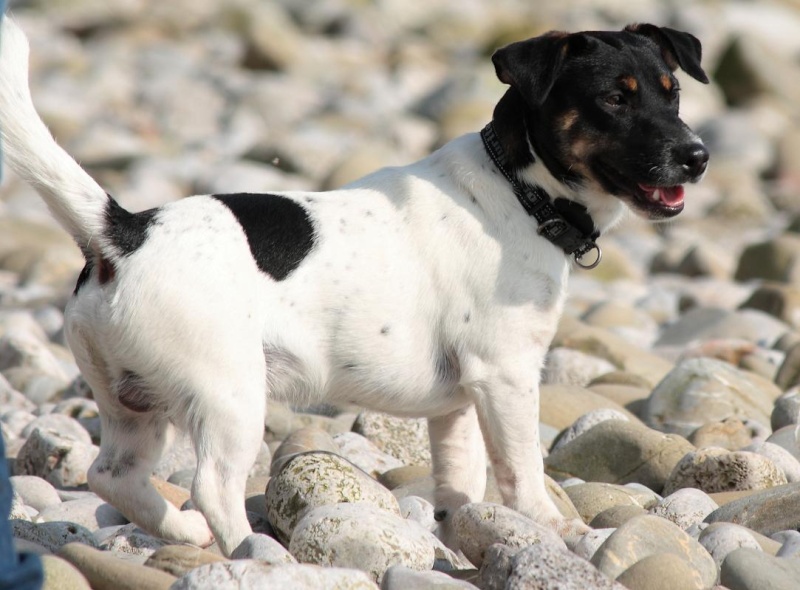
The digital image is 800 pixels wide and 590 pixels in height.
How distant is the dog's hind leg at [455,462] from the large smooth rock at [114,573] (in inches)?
59.3

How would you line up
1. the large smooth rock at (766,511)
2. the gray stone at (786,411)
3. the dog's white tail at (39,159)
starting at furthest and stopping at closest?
the gray stone at (786,411) < the large smooth rock at (766,511) < the dog's white tail at (39,159)

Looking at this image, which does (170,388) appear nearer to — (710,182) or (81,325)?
(81,325)

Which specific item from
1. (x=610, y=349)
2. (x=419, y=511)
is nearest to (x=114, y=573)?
(x=419, y=511)

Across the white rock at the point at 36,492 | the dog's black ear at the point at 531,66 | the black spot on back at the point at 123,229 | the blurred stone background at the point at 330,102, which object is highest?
the dog's black ear at the point at 531,66

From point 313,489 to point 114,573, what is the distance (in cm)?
100

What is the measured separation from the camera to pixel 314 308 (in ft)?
14.0

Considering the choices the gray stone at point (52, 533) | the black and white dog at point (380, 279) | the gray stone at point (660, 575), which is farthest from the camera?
the gray stone at point (52, 533)

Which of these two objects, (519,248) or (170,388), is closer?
(170,388)

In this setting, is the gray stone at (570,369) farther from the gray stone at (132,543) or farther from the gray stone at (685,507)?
the gray stone at (132,543)

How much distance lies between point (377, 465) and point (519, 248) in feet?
4.59

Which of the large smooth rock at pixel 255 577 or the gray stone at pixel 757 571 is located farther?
the gray stone at pixel 757 571

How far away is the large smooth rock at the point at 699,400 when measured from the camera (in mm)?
6332

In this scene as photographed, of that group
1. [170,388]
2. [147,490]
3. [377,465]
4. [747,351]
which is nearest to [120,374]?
[170,388]

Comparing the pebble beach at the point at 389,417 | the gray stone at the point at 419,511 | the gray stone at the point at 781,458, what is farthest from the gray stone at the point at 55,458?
the gray stone at the point at 781,458
